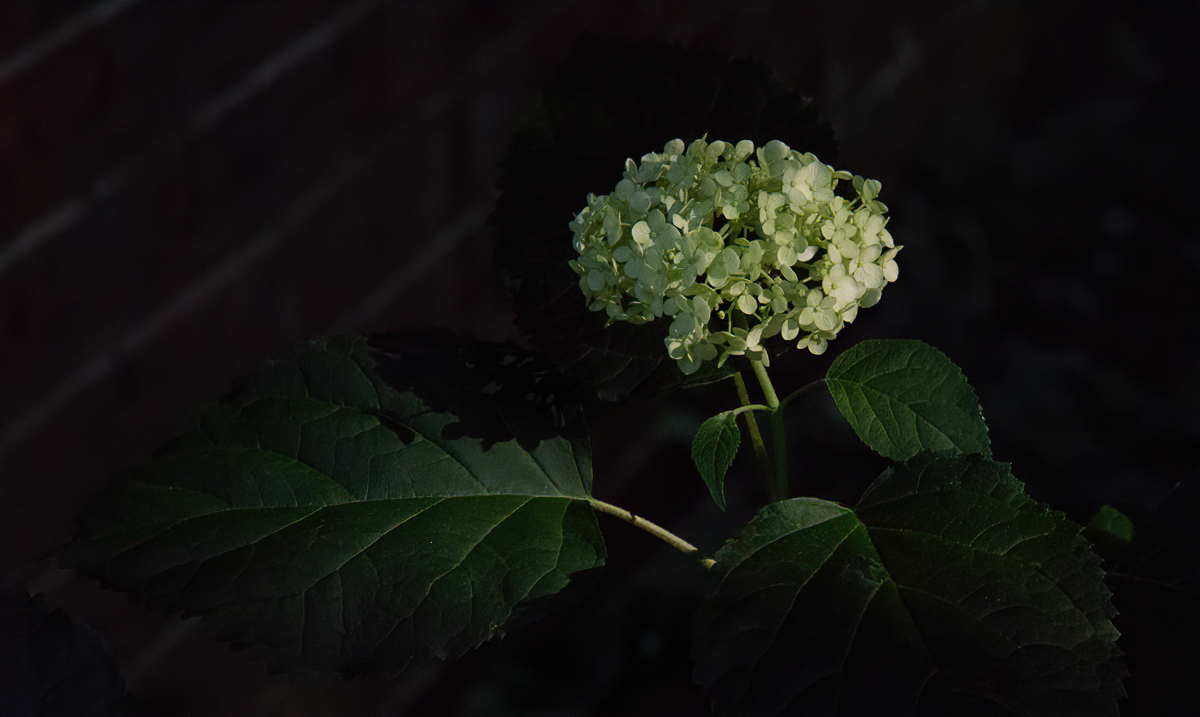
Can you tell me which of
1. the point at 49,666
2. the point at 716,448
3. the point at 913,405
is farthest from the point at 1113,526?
the point at 49,666

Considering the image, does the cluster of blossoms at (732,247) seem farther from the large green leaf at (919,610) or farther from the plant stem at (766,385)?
the large green leaf at (919,610)

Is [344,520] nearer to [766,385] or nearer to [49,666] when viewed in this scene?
[49,666]

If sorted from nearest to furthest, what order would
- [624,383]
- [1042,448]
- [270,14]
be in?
[624,383]
[270,14]
[1042,448]

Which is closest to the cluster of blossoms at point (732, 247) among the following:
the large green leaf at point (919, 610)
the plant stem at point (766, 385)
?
the plant stem at point (766, 385)

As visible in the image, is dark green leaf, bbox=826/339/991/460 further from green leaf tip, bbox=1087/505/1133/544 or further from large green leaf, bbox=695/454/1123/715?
green leaf tip, bbox=1087/505/1133/544

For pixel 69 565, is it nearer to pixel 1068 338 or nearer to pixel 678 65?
pixel 678 65

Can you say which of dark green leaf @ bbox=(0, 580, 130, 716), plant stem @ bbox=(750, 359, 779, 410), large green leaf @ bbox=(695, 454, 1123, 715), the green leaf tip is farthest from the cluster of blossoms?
dark green leaf @ bbox=(0, 580, 130, 716)

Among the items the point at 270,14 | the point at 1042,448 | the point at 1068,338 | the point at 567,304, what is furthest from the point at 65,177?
the point at 1068,338
